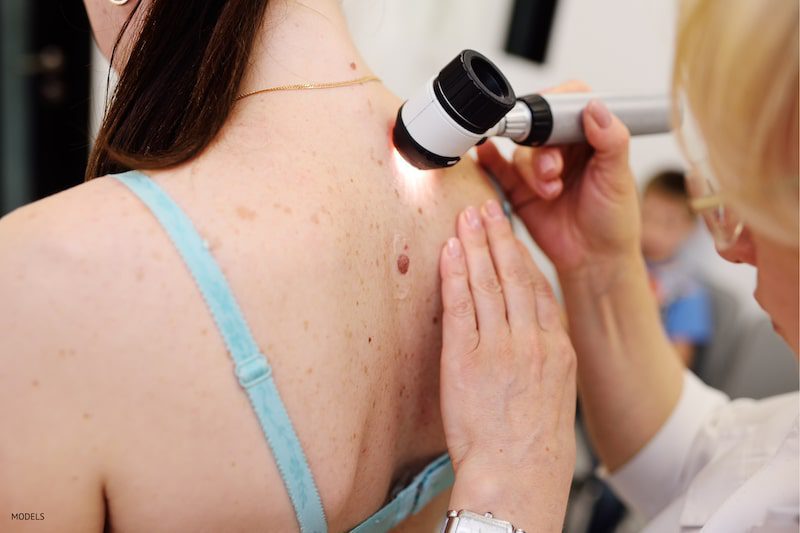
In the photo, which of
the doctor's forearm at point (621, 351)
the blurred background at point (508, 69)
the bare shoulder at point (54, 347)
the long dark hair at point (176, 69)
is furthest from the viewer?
the blurred background at point (508, 69)

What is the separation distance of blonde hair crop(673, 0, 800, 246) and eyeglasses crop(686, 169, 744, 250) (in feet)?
0.46

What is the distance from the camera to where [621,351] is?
110 cm

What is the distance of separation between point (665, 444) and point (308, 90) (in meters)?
0.80

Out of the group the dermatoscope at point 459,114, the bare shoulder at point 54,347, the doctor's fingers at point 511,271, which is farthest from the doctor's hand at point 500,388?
the bare shoulder at point 54,347

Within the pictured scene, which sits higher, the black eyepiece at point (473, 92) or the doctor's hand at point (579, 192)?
the black eyepiece at point (473, 92)

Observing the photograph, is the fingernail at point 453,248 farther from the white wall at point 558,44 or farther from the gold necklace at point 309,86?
the white wall at point 558,44

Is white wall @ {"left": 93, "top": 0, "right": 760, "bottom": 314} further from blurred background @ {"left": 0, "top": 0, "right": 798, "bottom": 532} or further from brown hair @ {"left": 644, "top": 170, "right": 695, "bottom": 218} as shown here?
brown hair @ {"left": 644, "top": 170, "right": 695, "bottom": 218}

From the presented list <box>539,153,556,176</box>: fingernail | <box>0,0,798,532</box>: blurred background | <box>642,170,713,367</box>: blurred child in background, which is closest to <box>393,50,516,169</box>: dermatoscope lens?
Result: <box>539,153,556,176</box>: fingernail

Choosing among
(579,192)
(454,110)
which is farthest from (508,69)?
(454,110)

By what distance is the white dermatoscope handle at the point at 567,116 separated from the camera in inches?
33.7

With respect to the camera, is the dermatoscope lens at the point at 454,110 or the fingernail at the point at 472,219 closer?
the dermatoscope lens at the point at 454,110

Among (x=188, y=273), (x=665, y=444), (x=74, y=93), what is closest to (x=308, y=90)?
(x=188, y=273)

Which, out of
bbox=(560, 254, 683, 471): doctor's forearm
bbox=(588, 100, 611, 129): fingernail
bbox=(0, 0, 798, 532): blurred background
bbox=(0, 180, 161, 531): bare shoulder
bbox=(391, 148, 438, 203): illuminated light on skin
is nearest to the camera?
bbox=(0, 180, 161, 531): bare shoulder

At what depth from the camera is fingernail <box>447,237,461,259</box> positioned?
0.79m
